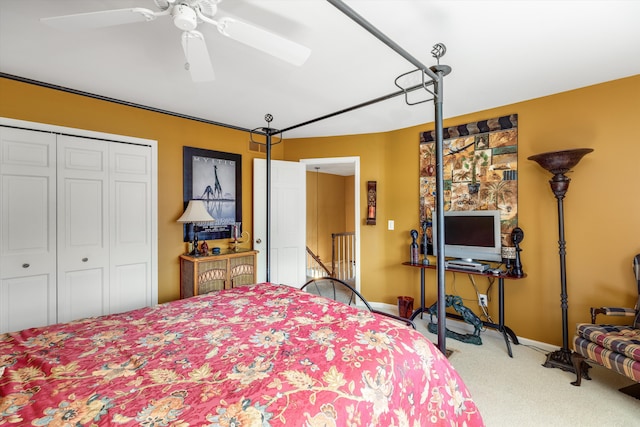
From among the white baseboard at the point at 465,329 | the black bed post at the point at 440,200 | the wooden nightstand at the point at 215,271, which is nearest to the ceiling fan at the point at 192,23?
the black bed post at the point at 440,200

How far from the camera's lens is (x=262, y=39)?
1.46 meters

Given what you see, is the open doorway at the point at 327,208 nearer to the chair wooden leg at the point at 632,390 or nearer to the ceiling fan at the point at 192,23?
the chair wooden leg at the point at 632,390

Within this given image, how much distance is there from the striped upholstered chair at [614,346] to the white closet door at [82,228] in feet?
13.7

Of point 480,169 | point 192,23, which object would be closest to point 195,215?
point 192,23

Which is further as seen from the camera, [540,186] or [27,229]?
[540,186]

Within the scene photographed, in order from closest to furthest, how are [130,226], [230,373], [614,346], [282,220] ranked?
[230,373] < [614,346] < [130,226] < [282,220]

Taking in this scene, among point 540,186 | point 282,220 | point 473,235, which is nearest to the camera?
point 540,186

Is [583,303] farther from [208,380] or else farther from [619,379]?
[208,380]

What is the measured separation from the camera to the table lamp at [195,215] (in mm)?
3264

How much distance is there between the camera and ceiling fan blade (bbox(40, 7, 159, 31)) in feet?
4.25

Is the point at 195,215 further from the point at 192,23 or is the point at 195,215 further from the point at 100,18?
the point at 192,23

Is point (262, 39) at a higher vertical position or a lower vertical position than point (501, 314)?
higher

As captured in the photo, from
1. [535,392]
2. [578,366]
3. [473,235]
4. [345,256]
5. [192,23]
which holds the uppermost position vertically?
[192,23]

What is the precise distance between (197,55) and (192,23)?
30 cm
